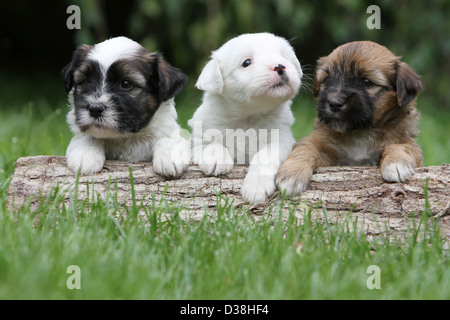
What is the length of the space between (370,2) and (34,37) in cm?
673

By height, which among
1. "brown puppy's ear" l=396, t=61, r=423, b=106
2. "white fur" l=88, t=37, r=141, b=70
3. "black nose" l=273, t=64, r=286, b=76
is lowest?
"brown puppy's ear" l=396, t=61, r=423, b=106

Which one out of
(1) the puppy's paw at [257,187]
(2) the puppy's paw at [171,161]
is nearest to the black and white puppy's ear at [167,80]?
(2) the puppy's paw at [171,161]

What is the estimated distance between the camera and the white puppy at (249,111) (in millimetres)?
4004

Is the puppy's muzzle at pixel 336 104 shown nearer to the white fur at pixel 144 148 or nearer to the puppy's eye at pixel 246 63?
the puppy's eye at pixel 246 63

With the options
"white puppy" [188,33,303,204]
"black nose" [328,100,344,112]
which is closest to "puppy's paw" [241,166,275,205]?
"white puppy" [188,33,303,204]

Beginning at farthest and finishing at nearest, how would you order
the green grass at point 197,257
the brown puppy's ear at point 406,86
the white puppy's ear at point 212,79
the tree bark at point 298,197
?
the white puppy's ear at point 212,79, the brown puppy's ear at point 406,86, the tree bark at point 298,197, the green grass at point 197,257

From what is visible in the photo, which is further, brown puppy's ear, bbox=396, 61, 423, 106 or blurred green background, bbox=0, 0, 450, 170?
blurred green background, bbox=0, 0, 450, 170

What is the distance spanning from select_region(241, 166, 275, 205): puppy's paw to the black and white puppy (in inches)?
18.1

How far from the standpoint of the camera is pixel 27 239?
A: 3070 millimetres

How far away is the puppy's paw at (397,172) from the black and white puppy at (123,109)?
136 centimetres

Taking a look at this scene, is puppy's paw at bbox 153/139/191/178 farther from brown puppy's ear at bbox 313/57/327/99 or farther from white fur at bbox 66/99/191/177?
brown puppy's ear at bbox 313/57/327/99

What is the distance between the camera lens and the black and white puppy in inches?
154

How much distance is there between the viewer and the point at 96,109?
3850mm

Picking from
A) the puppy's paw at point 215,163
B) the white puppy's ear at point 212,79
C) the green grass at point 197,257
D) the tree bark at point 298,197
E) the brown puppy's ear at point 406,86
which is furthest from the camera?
the white puppy's ear at point 212,79
